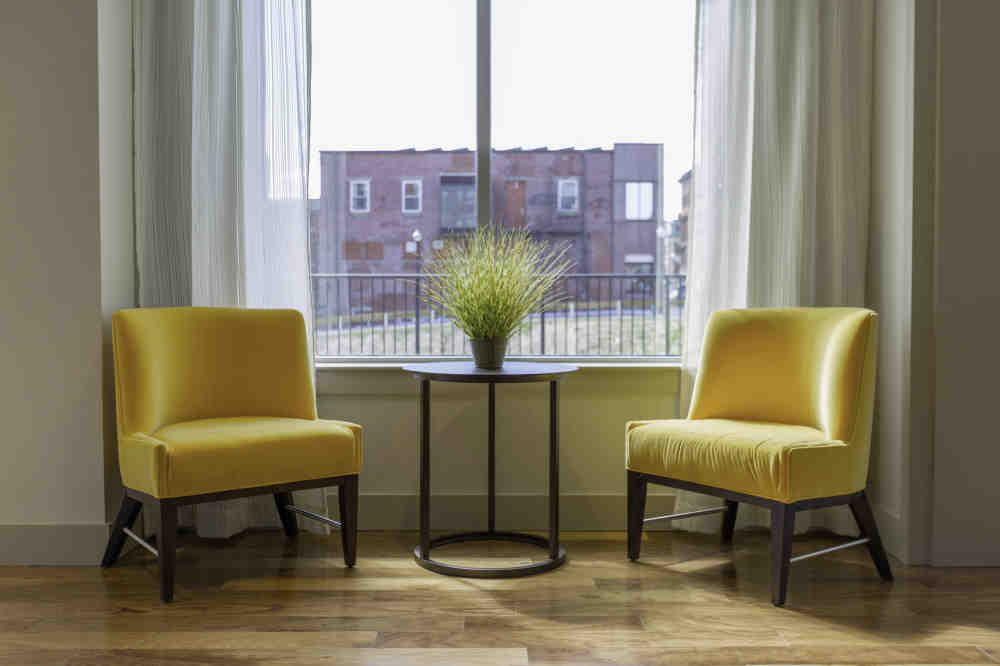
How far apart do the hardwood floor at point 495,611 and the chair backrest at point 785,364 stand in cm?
52

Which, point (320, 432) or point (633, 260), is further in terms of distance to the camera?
point (633, 260)

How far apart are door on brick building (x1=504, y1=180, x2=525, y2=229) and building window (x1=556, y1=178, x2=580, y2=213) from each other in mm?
161

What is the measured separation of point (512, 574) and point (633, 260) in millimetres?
1443

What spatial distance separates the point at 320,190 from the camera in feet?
11.4

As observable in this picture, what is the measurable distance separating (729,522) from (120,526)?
2.14 metres

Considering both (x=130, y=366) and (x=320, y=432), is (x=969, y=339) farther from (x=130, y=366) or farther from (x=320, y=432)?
(x=130, y=366)

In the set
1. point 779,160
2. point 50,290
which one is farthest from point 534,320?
point 50,290

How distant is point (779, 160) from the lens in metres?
3.17

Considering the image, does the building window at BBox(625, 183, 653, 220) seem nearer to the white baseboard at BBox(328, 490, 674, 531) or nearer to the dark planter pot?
the dark planter pot

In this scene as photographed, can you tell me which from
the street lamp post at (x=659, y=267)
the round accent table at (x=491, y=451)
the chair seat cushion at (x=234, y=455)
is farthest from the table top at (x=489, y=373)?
the street lamp post at (x=659, y=267)

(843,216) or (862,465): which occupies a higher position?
(843,216)

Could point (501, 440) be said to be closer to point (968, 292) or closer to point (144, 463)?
point (144, 463)

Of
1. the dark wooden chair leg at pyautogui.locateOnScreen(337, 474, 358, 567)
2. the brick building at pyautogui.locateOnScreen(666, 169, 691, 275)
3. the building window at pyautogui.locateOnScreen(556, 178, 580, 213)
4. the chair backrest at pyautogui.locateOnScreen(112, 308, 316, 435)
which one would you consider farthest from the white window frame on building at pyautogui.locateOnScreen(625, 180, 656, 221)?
the dark wooden chair leg at pyautogui.locateOnScreen(337, 474, 358, 567)

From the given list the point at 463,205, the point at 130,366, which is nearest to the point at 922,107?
the point at 463,205
